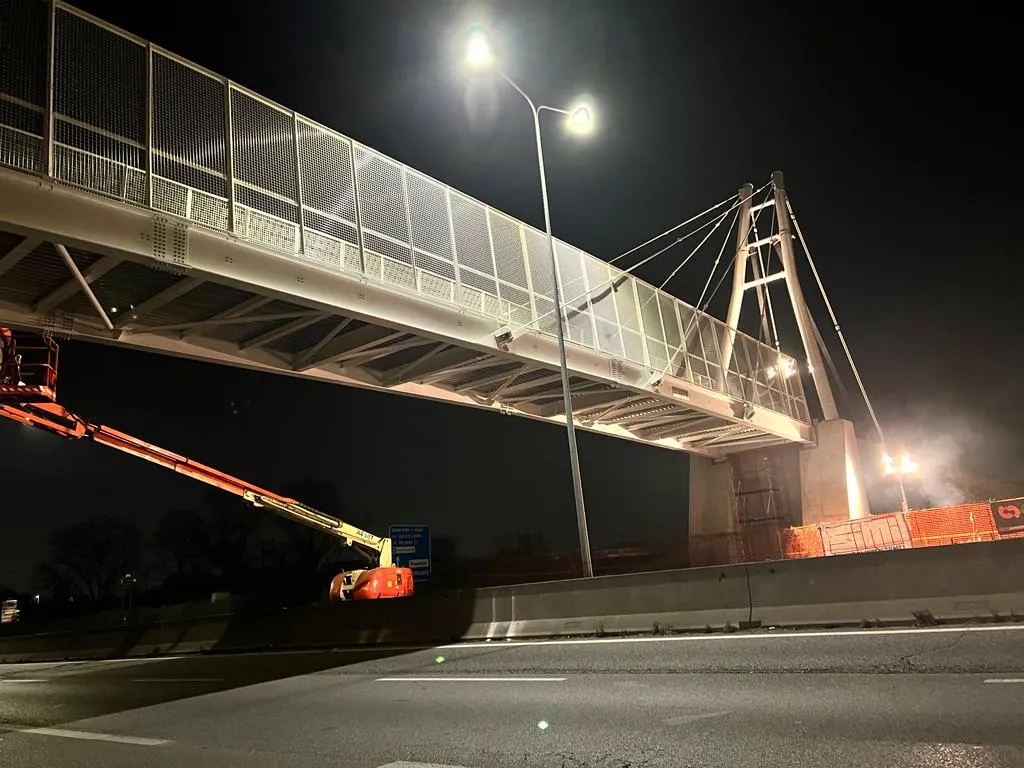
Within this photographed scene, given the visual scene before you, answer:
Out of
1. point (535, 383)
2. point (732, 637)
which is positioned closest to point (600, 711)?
point (732, 637)

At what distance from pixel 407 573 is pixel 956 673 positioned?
18787 millimetres

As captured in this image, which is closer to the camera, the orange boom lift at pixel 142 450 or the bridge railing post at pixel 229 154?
the bridge railing post at pixel 229 154

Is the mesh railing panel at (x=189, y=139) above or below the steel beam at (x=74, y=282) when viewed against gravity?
above

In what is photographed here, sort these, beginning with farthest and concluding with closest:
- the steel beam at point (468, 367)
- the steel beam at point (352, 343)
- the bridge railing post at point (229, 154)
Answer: the steel beam at point (468, 367) → the steel beam at point (352, 343) → the bridge railing post at point (229, 154)

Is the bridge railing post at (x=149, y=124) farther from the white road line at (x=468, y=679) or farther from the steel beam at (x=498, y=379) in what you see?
the steel beam at (x=498, y=379)

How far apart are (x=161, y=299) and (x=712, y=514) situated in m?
31.2

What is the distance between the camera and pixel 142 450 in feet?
60.3

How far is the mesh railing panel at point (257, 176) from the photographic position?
9664 millimetres

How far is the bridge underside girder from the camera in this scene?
10.1 meters

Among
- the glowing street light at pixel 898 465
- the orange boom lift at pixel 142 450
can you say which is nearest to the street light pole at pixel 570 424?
the orange boom lift at pixel 142 450

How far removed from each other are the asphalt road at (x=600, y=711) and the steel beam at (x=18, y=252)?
626 cm

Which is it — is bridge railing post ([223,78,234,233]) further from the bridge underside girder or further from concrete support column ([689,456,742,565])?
concrete support column ([689,456,742,565])

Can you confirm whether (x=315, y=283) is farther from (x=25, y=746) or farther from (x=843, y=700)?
(x=843, y=700)

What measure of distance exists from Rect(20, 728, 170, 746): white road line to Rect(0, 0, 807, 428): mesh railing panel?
22.9 feet
